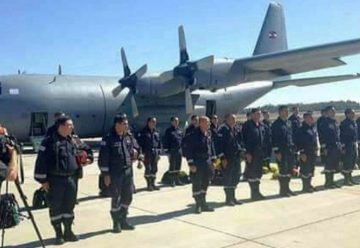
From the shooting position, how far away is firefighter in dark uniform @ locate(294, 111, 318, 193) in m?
9.72

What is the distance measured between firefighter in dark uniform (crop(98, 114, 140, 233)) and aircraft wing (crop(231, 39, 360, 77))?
11.6 meters

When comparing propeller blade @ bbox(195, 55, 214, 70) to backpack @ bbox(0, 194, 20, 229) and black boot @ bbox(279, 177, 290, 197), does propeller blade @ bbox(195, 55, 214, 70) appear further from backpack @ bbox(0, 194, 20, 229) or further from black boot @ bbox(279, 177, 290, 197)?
backpack @ bbox(0, 194, 20, 229)

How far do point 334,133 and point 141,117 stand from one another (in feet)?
37.9

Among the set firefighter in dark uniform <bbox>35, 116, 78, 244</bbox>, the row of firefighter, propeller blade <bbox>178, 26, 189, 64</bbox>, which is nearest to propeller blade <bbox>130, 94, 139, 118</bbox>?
propeller blade <bbox>178, 26, 189, 64</bbox>

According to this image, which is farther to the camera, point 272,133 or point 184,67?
point 184,67

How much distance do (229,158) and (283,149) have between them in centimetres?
165

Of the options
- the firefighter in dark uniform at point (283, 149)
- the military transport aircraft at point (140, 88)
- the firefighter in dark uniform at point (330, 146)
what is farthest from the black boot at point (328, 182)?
the military transport aircraft at point (140, 88)

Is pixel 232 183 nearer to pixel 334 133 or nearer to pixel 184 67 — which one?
pixel 334 133

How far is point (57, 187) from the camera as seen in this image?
20.6 feet

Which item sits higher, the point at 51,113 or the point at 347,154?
the point at 51,113

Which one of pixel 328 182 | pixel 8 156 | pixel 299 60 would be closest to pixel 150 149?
pixel 328 182

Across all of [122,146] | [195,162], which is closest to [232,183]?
[195,162]

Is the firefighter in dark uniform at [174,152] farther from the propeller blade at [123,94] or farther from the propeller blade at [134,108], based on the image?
the propeller blade at [123,94]

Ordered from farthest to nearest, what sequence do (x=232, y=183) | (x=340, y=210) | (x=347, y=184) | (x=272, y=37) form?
(x=272, y=37)
(x=347, y=184)
(x=232, y=183)
(x=340, y=210)
